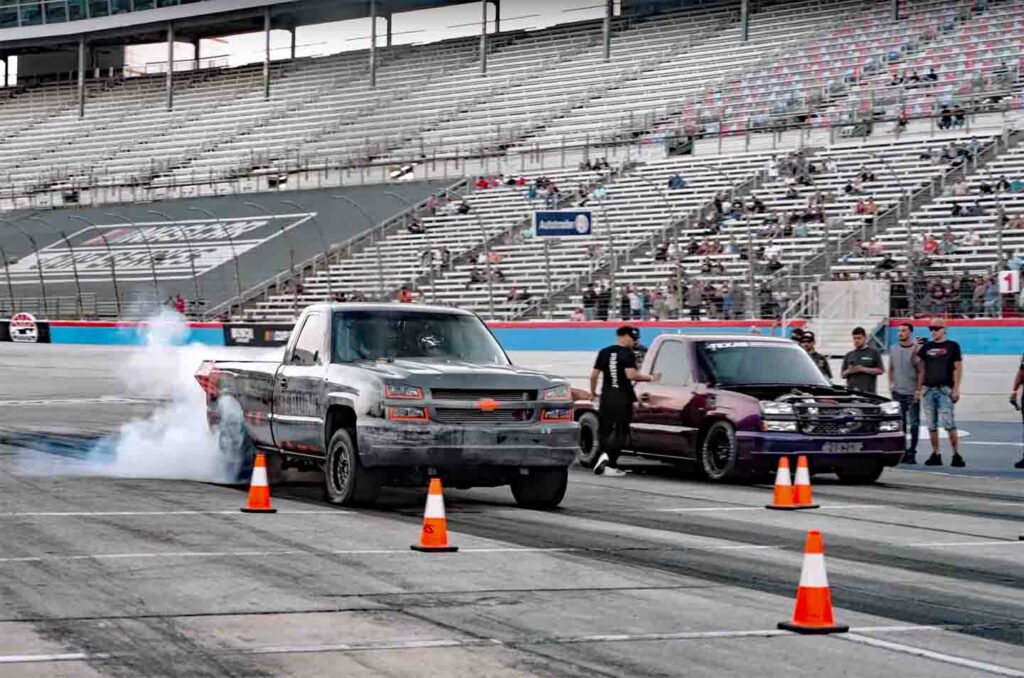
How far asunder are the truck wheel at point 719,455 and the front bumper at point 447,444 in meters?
4.11

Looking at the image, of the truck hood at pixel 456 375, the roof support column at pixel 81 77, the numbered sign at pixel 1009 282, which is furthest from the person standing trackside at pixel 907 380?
the roof support column at pixel 81 77

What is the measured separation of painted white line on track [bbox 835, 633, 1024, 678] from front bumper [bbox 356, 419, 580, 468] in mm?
5795

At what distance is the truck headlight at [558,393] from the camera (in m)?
13.9

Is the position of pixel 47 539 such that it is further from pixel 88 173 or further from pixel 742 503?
pixel 88 173

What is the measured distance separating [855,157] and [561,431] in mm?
29783

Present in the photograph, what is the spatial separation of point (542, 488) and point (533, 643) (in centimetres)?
663

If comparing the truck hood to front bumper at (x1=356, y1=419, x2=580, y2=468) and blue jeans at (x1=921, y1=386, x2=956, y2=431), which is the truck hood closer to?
front bumper at (x1=356, y1=419, x2=580, y2=468)

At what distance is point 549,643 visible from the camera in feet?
25.0

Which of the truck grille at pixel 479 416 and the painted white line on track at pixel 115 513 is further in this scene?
the truck grille at pixel 479 416

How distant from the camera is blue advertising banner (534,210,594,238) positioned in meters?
32.8

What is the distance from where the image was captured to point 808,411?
56.5ft

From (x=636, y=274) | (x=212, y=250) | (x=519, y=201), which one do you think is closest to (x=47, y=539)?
(x=636, y=274)

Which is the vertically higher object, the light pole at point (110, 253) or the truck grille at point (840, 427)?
the light pole at point (110, 253)

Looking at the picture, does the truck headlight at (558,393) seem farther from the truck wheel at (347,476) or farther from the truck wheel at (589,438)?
the truck wheel at (589,438)
